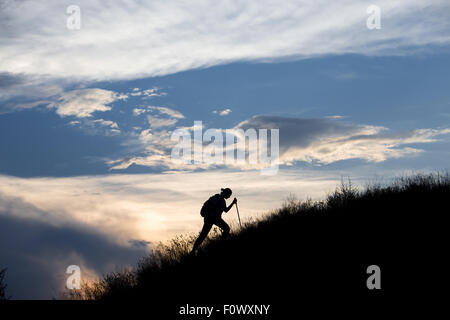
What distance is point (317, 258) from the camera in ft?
30.2

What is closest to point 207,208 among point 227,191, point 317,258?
point 227,191

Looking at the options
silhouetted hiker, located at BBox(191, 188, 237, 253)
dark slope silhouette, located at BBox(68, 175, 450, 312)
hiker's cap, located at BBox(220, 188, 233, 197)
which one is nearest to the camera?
dark slope silhouette, located at BBox(68, 175, 450, 312)

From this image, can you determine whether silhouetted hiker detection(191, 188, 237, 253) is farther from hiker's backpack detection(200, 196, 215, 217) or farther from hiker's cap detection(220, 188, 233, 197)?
hiker's cap detection(220, 188, 233, 197)

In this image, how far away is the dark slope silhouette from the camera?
312 inches

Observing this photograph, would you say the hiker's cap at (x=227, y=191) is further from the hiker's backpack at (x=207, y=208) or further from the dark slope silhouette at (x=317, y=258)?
the dark slope silhouette at (x=317, y=258)

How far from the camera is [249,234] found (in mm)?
14031

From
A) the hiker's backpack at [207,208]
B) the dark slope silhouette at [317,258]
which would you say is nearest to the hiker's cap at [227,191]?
the hiker's backpack at [207,208]

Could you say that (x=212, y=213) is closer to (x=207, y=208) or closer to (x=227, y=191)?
(x=207, y=208)

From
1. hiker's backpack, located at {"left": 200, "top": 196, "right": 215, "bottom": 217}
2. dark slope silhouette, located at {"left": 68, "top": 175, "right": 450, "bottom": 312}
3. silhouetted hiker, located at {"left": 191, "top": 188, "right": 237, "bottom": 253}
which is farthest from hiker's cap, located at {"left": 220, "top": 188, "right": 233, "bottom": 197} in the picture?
dark slope silhouette, located at {"left": 68, "top": 175, "right": 450, "bottom": 312}
